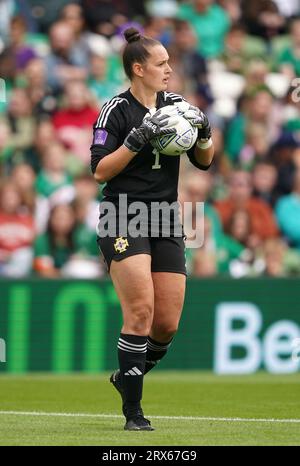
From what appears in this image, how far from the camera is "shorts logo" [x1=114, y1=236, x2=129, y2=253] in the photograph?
286 inches

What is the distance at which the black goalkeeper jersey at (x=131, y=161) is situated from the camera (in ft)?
24.3

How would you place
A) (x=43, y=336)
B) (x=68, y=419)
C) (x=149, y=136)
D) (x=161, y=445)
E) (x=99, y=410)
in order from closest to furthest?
(x=161, y=445), (x=149, y=136), (x=68, y=419), (x=99, y=410), (x=43, y=336)

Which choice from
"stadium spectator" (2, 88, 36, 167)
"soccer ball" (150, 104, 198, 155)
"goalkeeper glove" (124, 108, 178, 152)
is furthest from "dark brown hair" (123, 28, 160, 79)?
"stadium spectator" (2, 88, 36, 167)

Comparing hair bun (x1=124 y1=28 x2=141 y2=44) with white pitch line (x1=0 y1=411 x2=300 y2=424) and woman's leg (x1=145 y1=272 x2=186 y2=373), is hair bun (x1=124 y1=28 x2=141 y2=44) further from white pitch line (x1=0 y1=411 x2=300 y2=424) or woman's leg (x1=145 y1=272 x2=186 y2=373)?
white pitch line (x1=0 y1=411 x2=300 y2=424)

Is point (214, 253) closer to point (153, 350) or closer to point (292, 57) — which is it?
point (292, 57)

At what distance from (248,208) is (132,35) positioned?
6846 mm

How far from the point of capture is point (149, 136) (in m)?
7.20

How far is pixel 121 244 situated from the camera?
7.28 meters

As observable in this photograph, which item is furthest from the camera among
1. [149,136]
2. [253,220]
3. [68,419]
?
[253,220]

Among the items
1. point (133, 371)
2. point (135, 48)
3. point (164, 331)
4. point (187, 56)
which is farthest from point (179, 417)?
point (187, 56)

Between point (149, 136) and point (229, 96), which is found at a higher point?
point (229, 96)

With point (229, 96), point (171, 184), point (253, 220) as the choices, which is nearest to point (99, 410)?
point (171, 184)
